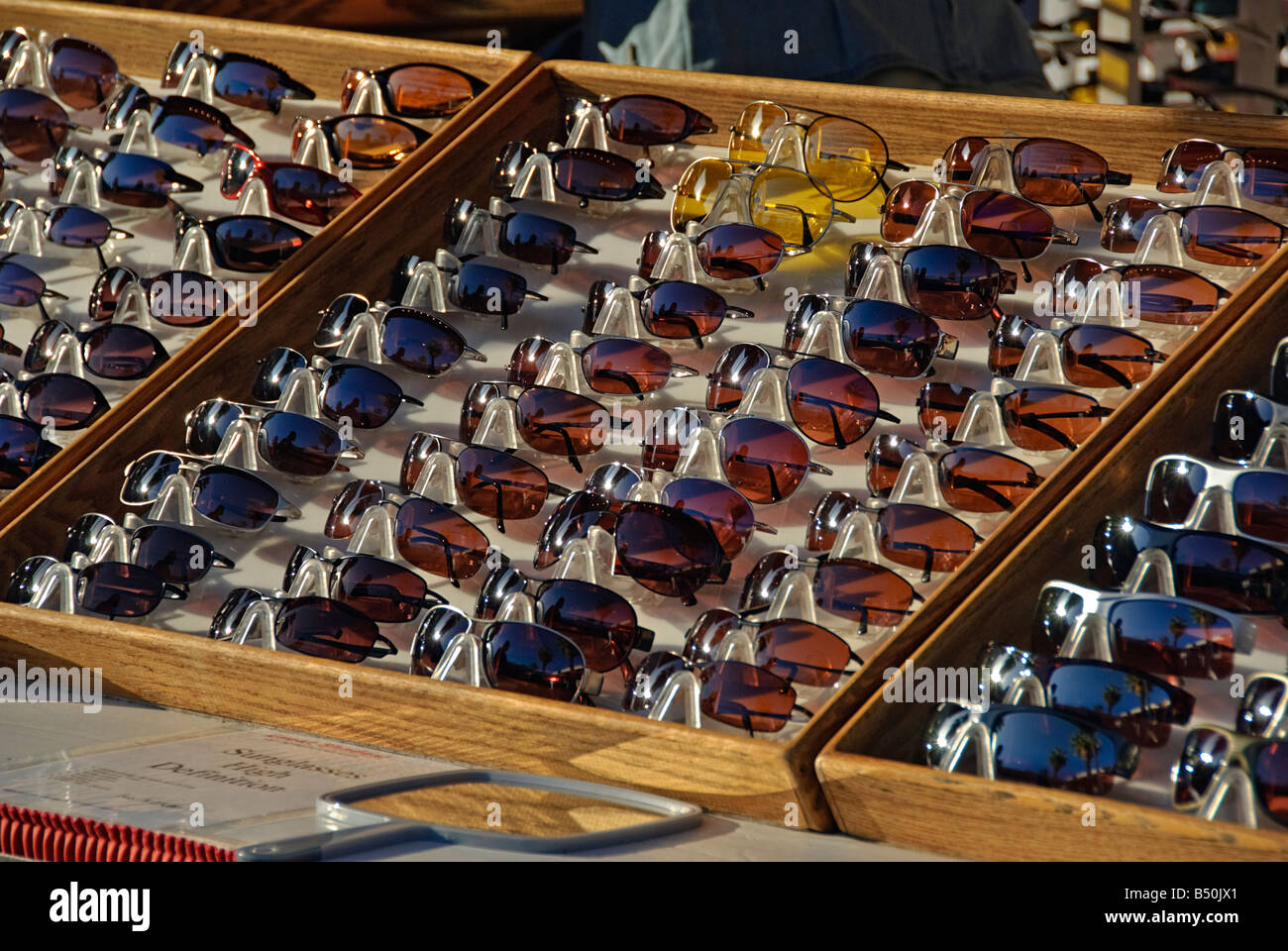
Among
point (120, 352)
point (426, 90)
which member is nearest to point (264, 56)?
point (426, 90)

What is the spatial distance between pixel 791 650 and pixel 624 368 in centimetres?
28

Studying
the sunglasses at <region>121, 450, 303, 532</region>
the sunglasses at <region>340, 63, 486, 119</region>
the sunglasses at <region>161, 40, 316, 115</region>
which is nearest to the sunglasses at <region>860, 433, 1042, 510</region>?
the sunglasses at <region>121, 450, 303, 532</region>

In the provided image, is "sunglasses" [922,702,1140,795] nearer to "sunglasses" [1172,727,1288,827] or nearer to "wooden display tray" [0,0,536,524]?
"sunglasses" [1172,727,1288,827]

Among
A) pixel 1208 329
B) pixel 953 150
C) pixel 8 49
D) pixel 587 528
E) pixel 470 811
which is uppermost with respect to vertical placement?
pixel 8 49

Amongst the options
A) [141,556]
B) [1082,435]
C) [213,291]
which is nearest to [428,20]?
[213,291]

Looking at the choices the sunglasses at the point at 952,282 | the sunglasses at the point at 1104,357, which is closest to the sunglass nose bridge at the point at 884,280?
the sunglasses at the point at 952,282

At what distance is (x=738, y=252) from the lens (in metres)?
1.06

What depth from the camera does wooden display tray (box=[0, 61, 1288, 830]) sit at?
71 centimetres

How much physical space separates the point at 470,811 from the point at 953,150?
2.09 feet

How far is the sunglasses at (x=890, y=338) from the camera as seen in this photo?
965 mm

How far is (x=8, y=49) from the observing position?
144 centimetres

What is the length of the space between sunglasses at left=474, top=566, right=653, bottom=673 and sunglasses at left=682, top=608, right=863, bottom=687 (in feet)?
0.14
